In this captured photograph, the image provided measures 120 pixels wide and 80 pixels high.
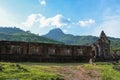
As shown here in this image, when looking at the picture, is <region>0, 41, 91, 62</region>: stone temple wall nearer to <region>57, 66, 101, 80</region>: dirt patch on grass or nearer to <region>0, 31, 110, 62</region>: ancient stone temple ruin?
<region>0, 31, 110, 62</region>: ancient stone temple ruin

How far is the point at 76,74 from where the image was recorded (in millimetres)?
33188

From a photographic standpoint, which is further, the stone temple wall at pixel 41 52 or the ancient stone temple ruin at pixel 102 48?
the ancient stone temple ruin at pixel 102 48

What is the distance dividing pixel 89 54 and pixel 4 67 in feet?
83.7

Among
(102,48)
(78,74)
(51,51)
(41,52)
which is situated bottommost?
(78,74)

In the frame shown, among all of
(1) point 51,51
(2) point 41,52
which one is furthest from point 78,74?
(1) point 51,51

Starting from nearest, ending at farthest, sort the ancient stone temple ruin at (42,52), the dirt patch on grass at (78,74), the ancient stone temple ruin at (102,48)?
the dirt patch on grass at (78,74) → the ancient stone temple ruin at (42,52) → the ancient stone temple ruin at (102,48)

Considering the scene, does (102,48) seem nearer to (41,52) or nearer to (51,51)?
(51,51)

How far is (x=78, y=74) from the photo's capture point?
3341cm

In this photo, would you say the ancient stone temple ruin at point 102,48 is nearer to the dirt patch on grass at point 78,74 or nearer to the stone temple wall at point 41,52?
the stone temple wall at point 41,52

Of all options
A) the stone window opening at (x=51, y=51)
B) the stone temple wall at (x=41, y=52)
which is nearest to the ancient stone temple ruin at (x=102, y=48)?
the stone temple wall at (x=41, y=52)

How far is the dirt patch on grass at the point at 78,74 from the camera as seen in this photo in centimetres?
3154

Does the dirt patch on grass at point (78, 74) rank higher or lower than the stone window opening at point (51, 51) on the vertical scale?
lower

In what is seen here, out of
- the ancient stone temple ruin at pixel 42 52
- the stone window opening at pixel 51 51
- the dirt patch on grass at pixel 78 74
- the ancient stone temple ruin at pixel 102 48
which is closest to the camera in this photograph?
the dirt patch on grass at pixel 78 74

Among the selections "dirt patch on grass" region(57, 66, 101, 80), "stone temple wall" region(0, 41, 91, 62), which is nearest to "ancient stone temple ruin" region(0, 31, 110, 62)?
"stone temple wall" region(0, 41, 91, 62)
